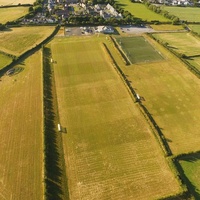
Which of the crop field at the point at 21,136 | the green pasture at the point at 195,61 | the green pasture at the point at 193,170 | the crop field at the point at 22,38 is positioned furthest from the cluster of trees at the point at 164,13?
the green pasture at the point at 193,170

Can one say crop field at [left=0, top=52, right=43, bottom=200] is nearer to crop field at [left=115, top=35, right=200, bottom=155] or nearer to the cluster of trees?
crop field at [left=115, top=35, right=200, bottom=155]

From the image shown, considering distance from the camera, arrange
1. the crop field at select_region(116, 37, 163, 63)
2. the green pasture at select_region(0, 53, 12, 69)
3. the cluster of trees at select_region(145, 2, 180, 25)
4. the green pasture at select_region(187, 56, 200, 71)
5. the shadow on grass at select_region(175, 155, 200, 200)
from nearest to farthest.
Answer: the shadow on grass at select_region(175, 155, 200, 200)
the green pasture at select_region(0, 53, 12, 69)
the green pasture at select_region(187, 56, 200, 71)
the crop field at select_region(116, 37, 163, 63)
the cluster of trees at select_region(145, 2, 180, 25)

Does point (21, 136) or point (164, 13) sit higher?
point (164, 13)

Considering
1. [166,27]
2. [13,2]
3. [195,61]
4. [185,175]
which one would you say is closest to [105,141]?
[185,175]

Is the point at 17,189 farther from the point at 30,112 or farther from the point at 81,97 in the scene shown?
the point at 81,97

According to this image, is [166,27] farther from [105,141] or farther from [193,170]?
[193,170]

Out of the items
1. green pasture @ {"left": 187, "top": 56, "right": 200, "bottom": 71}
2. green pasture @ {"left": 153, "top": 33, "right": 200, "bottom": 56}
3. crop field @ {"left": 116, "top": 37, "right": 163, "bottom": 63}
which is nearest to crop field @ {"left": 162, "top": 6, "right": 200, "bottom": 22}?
green pasture @ {"left": 153, "top": 33, "right": 200, "bottom": 56}

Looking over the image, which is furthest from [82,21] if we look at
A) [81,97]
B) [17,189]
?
[17,189]
